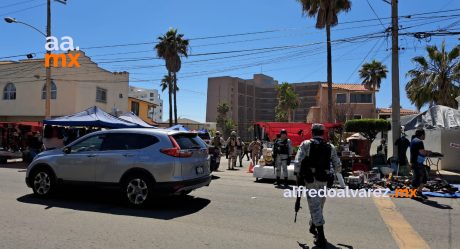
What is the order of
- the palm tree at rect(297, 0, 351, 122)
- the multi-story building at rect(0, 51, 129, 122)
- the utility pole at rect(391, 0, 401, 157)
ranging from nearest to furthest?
the utility pole at rect(391, 0, 401, 157)
the palm tree at rect(297, 0, 351, 122)
the multi-story building at rect(0, 51, 129, 122)

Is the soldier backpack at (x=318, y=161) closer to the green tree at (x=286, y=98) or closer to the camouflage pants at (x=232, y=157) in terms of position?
the camouflage pants at (x=232, y=157)

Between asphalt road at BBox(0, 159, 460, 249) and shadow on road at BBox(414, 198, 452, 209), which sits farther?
shadow on road at BBox(414, 198, 452, 209)

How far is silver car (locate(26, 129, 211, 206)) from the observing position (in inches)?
322

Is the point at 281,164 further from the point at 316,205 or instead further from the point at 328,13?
the point at 328,13

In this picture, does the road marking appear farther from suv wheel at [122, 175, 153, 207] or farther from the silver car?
suv wheel at [122, 175, 153, 207]

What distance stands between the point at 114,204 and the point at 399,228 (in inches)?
219

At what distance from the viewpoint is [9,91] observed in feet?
113

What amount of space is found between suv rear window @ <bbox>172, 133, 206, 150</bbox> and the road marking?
4.07m

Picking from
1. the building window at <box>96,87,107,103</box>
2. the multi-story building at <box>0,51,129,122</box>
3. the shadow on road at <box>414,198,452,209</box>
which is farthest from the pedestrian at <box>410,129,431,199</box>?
the building window at <box>96,87,107,103</box>

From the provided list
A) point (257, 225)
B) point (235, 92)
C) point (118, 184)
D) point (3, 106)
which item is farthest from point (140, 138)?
point (235, 92)

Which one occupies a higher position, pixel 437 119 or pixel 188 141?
A: pixel 437 119

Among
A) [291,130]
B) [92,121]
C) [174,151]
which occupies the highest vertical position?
[92,121]

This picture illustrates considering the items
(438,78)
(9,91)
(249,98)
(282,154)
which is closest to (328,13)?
(438,78)

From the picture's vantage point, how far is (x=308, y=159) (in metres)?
6.06
